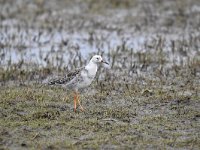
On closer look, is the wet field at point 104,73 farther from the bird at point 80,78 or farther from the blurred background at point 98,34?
the bird at point 80,78

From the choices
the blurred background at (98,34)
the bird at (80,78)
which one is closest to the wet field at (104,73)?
the blurred background at (98,34)

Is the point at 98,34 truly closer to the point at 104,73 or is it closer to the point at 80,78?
the point at 104,73

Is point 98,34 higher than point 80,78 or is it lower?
higher

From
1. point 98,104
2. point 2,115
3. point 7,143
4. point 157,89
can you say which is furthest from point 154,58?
point 7,143

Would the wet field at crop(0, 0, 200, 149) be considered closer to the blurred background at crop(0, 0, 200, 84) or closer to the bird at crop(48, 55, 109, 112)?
the blurred background at crop(0, 0, 200, 84)

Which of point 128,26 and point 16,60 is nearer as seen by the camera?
point 16,60

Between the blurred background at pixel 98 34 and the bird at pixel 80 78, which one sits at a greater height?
the blurred background at pixel 98 34

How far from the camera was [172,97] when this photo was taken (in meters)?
11.0

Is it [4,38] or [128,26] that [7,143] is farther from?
[128,26]

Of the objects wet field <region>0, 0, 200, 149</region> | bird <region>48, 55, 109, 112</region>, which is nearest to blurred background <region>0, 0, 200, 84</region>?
wet field <region>0, 0, 200, 149</region>

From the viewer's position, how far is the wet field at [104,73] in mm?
8734

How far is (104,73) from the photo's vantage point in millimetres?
13383

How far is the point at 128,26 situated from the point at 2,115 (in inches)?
383

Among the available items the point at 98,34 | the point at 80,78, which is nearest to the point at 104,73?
the point at 80,78
